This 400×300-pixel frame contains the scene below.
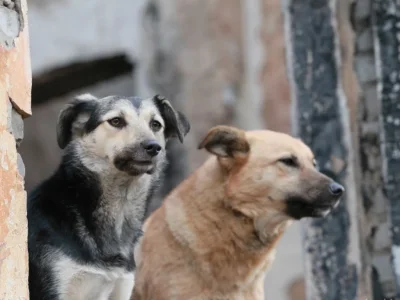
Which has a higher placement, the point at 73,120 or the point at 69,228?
the point at 73,120

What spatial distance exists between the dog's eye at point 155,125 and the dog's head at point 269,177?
60 cm

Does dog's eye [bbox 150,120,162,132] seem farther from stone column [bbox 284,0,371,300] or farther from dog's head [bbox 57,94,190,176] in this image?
stone column [bbox 284,0,371,300]

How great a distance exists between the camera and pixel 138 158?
4.16m

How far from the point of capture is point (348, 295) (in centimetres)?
586

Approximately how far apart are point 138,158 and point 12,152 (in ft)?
3.01

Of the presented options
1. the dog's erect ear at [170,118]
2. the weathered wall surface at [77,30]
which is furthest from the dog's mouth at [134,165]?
the weathered wall surface at [77,30]

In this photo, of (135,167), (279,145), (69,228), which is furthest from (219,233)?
(69,228)

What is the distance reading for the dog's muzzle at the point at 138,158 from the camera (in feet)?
13.6

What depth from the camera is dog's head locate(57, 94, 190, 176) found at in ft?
13.7

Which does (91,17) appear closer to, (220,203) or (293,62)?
(293,62)

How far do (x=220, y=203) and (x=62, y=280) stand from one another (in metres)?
1.46

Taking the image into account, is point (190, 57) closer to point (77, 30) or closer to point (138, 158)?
point (77, 30)

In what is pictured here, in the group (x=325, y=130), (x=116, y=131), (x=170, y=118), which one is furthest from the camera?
(x=325, y=130)

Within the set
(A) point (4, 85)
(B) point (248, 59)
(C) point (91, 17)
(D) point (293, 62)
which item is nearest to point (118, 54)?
(C) point (91, 17)
